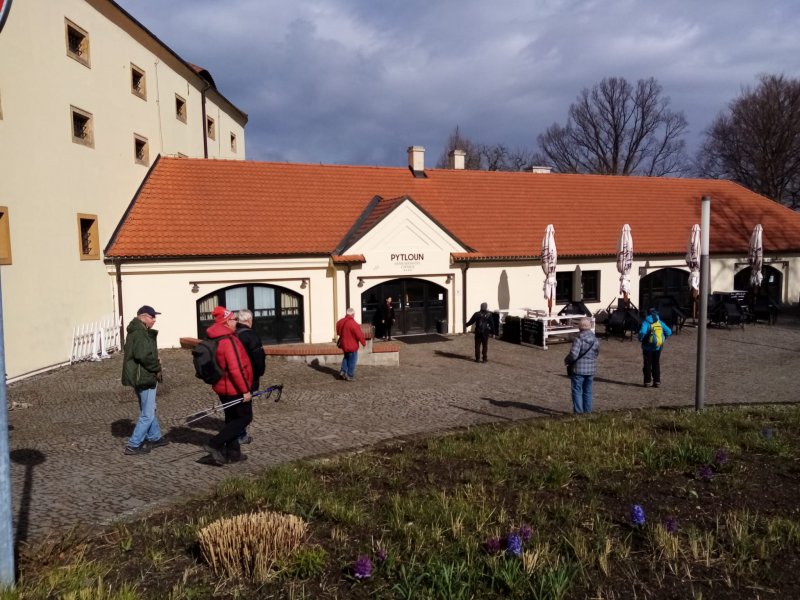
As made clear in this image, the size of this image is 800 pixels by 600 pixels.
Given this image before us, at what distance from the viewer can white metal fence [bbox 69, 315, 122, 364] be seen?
16.0 m

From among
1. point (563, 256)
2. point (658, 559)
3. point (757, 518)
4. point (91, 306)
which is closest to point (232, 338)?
point (658, 559)

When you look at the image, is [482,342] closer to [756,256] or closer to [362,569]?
[362,569]

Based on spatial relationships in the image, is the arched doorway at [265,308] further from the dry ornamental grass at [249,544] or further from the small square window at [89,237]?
the dry ornamental grass at [249,544]

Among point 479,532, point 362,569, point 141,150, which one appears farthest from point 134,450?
point 141,150

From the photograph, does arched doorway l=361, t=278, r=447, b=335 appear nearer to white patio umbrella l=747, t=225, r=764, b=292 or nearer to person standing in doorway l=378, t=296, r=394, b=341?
person standing in doorway l=378, t=296, r=394, b=341

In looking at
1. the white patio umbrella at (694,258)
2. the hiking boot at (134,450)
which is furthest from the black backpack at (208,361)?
the white patio umbrella at (694,258)

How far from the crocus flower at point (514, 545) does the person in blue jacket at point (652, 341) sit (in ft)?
30.7

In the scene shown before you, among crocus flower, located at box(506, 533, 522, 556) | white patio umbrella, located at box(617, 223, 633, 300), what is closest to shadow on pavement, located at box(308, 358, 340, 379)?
crocus flower, located at box(506, 533, 522, 556)

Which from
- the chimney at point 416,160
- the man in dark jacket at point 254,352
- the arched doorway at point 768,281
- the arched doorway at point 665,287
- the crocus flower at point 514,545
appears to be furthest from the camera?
the arched doorway at point 768,281

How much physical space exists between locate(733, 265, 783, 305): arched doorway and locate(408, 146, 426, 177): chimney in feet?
47.3

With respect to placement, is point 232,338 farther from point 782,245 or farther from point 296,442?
point 782,245

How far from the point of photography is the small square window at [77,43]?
54.4 ft

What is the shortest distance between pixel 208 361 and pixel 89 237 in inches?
490

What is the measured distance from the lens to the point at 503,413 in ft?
35.7
